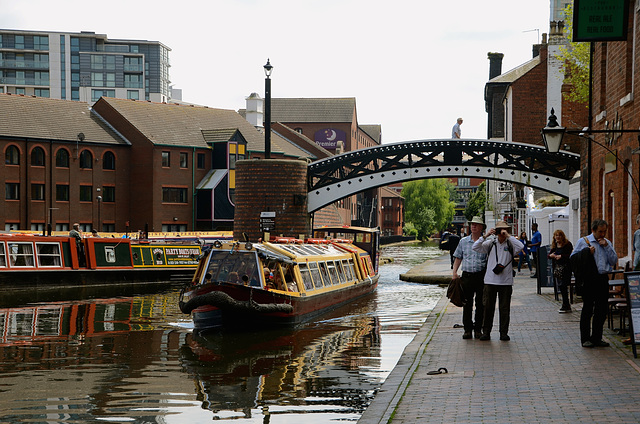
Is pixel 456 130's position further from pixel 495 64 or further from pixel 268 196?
pixel 495 64

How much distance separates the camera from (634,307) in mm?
9984

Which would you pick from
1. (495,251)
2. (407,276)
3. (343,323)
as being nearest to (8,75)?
(407,276)

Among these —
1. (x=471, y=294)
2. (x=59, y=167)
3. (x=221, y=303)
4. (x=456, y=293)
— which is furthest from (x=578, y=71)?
(x=59, y=167)

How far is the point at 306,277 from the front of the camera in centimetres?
1966

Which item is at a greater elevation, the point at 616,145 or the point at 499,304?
the point at 616,145

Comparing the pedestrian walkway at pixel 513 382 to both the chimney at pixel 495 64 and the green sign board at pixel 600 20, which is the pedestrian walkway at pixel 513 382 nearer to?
the green sign board at pixel 600 20

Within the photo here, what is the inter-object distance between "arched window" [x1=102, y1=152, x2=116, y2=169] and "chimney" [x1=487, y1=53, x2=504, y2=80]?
34.6m

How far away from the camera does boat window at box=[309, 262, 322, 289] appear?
66.8 feet

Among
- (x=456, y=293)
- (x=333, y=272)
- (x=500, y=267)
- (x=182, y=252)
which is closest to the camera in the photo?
(x=500, y=267)

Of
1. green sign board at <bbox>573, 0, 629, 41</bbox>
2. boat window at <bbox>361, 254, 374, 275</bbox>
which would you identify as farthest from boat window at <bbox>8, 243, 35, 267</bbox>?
green sign board at <bbox>573, 0, 629, 41</bbox>

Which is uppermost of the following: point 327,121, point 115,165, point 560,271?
point 327,121

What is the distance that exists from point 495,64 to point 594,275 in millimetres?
64343

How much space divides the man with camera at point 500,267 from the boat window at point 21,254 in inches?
870

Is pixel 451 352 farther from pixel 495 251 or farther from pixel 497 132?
pixel 497 132
